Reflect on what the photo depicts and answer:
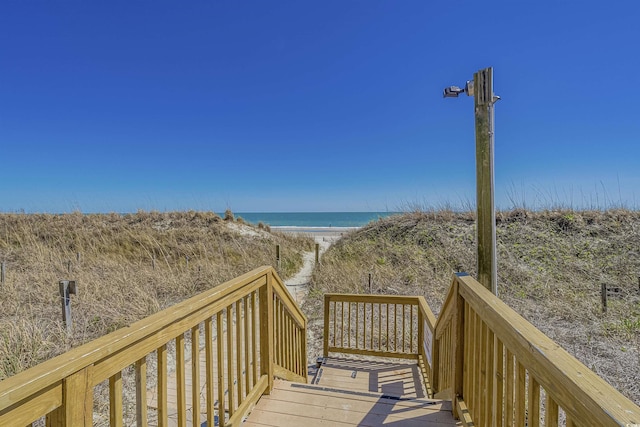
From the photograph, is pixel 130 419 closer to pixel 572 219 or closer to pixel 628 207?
pixel 572 219

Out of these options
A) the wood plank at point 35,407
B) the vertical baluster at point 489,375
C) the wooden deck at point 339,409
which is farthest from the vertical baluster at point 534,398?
the wood plank at point 35,407

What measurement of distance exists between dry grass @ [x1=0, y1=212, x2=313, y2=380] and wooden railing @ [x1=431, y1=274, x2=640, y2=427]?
3919 millimetres

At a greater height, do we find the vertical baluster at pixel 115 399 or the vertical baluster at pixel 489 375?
the vertical baluster at pixel 115 399

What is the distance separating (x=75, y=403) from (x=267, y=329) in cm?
152

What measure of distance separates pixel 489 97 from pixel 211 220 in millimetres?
14689

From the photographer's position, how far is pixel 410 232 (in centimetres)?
1141

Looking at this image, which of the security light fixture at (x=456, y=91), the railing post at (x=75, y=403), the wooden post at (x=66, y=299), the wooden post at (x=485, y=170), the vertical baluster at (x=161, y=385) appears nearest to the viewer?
the railing post at (x=75, y=403)

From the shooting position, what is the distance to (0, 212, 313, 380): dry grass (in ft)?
12.0

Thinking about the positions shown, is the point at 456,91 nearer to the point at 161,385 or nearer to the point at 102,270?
the point at 161,385

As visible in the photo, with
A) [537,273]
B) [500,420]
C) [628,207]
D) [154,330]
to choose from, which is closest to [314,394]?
[500,420]

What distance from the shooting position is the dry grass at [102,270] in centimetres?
366

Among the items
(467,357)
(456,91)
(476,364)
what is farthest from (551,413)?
(456,91)

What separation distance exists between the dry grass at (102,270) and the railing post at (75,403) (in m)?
2.98

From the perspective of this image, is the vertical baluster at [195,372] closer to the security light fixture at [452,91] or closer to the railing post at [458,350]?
the railing post at [458,350]
